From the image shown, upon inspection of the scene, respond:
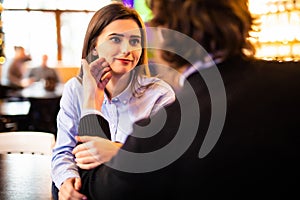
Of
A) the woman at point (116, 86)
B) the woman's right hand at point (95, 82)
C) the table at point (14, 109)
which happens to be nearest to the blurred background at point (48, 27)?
the table at point (14, 109)

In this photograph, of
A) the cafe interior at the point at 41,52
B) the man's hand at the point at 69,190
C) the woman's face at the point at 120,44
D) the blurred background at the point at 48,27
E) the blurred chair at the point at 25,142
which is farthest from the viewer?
the blurred background at the point at 48,27

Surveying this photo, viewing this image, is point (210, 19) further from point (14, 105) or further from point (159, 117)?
point (14, 105)

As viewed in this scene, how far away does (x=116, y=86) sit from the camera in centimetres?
132

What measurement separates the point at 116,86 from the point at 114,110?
3.0 inches

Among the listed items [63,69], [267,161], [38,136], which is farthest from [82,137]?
[63,69]

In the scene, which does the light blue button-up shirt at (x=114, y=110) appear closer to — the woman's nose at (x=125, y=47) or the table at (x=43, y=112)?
the woman's nose at (x=125, y=47)

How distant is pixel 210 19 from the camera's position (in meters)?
0.68

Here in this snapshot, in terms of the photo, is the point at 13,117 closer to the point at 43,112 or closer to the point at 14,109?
the point at 14,109

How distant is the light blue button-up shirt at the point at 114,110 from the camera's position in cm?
127

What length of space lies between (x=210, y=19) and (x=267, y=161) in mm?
240

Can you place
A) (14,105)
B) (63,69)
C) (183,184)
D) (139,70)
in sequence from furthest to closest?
(63,69) < (14,105) < (139,70) < (183,184)

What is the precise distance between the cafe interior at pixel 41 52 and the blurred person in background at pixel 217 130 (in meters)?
A: 0.09

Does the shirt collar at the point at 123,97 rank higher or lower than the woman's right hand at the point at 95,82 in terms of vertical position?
lower

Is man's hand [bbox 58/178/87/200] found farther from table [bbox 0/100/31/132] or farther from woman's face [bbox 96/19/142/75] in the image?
table [bbox 0/100/31/132]
